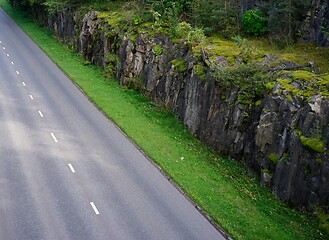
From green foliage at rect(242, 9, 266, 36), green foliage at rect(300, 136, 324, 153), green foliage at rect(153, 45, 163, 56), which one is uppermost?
green foliage at rect(242, 9, 266, 36)

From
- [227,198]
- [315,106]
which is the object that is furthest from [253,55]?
[227,198]

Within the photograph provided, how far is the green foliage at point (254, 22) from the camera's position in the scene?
28328 millimetres

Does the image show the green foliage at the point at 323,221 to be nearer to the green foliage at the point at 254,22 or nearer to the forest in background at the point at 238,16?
the forest in background at the point at 238,16

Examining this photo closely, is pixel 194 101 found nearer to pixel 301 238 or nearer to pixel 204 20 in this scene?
pixel 204 20

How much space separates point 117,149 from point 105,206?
6.16 m

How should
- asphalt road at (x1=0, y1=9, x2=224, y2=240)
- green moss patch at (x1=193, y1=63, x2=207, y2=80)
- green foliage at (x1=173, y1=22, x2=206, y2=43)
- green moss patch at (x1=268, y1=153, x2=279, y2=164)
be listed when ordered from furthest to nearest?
green foliage at (x1=173, y1=22, x2=206, y2=43)
green moss patch at (x1=193, y1=63, x2=207, y2=80)
green moss patch at (x1=268, y1=153, x2=279, y2=164)
asphalt road at (x1=0, y1=9, x2=224, y2=240)

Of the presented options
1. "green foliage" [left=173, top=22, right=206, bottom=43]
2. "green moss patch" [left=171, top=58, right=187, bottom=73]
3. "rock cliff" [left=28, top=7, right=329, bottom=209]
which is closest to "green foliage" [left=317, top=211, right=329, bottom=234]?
"rock cliff" [left=28, top=7, right=329, bottom=209]

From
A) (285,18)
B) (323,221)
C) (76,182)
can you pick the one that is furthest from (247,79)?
(76,182)

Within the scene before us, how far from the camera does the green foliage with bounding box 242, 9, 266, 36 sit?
28328mm

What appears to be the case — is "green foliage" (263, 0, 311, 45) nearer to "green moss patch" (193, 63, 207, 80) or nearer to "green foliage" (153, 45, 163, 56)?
"green moss patch" (193, 63, 207, 80)

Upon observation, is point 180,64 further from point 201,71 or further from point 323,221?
point 323,221

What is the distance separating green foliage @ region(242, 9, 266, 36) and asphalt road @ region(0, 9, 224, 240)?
10.8 m

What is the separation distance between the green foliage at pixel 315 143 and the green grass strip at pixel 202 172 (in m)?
2.86

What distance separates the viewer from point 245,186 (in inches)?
818
